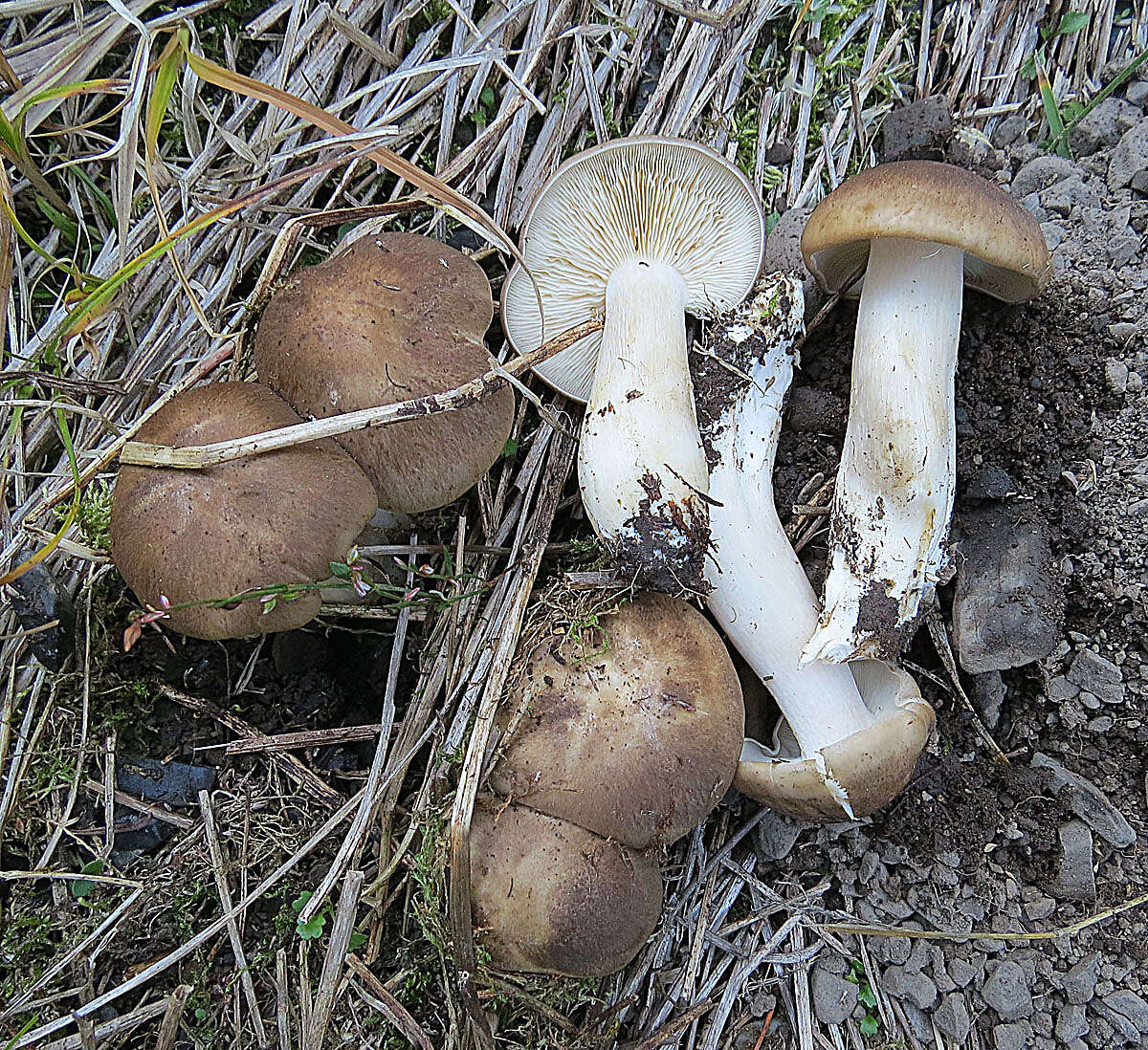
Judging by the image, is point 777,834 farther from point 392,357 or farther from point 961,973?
point 392,357

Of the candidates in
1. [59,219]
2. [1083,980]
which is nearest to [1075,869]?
[1083,980]

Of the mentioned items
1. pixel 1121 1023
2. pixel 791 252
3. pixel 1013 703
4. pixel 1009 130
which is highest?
pixel 1009 130

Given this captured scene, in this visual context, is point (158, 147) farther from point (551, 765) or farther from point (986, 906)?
point (986, 906)

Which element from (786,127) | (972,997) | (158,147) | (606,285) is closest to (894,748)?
(972,997)

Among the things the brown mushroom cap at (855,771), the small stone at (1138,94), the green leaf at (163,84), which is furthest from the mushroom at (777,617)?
the green leaf at (163,84)

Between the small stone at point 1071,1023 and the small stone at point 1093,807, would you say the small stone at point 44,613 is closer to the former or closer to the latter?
the small stone at point 1093,807

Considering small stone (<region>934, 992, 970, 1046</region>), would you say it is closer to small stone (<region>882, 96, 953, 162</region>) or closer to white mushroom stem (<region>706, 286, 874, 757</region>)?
white mushroom stem (<region>706, 286, 874, 757</region>)
